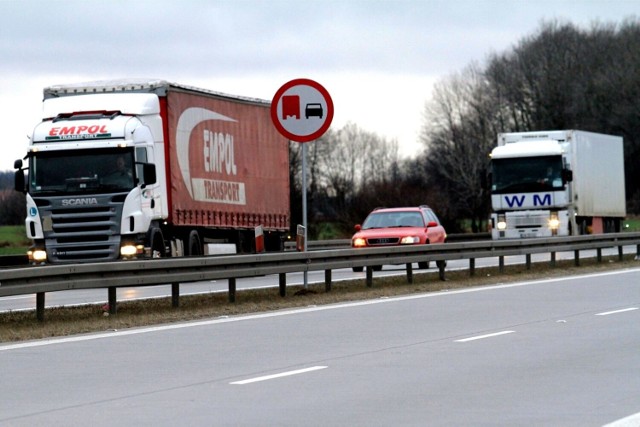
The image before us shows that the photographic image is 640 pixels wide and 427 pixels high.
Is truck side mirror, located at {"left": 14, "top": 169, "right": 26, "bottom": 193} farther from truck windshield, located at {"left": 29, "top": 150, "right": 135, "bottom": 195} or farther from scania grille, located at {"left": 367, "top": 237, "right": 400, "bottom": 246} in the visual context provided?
scania grille, located at {"left": 367, "top": 237, "right": 400, "bottom": 246}

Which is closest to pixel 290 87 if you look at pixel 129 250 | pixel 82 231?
pixel 129 250

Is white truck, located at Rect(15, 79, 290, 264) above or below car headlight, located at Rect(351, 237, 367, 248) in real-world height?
above

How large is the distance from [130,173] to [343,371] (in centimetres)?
1572

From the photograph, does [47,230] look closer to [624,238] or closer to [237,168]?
[237,168]

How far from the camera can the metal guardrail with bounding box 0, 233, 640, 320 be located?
1652cm

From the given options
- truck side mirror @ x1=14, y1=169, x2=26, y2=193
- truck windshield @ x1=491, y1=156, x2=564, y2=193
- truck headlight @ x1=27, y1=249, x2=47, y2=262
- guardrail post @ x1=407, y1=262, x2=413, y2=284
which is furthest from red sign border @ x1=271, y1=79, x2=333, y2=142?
truck windshield @ x1=491, y1=156, x2=564, y2=193

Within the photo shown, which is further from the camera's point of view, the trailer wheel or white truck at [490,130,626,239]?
white truck at [490,130,626,239]

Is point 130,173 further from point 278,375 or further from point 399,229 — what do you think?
point 278,375

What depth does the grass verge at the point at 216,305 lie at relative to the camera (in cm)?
1612

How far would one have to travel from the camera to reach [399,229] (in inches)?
1264

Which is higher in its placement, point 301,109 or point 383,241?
point 301,109

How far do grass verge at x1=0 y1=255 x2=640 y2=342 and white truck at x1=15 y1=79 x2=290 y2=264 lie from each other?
14.6 feet

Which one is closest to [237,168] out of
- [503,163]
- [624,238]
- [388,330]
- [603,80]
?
[624,238]

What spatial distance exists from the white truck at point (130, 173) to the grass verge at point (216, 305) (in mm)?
4446
